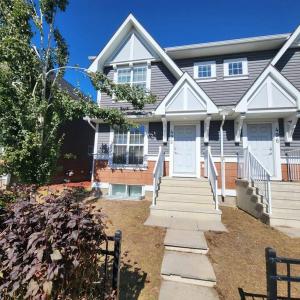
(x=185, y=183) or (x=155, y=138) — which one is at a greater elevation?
(x=155, y=138)

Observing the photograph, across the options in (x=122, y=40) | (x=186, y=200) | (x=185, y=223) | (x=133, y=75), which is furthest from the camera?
(x=122, y=40)

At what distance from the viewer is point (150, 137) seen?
10.2m

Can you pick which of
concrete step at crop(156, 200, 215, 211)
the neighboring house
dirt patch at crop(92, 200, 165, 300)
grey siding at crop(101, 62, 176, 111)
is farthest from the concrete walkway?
the neighboring house

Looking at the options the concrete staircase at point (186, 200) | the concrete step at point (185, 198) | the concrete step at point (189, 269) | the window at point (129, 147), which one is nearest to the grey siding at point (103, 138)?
the window at point (129, 147)

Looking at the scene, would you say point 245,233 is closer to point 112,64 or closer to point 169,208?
point 169,208

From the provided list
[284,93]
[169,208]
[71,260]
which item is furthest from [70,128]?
[71,260]

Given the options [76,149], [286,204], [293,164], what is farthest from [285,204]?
[76,149]

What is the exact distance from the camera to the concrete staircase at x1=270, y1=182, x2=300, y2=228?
20.6 ft

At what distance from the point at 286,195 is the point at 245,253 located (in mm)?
3453

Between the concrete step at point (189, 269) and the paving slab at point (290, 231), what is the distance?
2951mm

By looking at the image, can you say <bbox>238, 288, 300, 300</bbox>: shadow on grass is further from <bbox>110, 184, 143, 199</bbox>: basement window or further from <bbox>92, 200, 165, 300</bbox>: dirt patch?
<bbox>110, 184, 143, 199</bbox>: basement window

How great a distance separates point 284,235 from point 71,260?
5722mm

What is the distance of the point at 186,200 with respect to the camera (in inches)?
285

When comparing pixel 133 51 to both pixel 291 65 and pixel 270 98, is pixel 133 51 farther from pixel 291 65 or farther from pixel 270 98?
pixel 291 65
